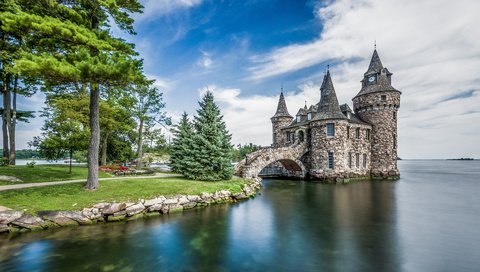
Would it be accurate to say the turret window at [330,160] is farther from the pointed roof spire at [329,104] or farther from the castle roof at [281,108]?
the castle roof at [281,108]

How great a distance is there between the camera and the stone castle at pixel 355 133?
2588 cm

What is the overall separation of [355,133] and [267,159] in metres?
13.3

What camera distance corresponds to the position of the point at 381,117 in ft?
96.3

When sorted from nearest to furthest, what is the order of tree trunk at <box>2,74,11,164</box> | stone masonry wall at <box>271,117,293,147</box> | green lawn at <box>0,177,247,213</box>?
green lawn at <box>0,177,247,213</box>, tree trunk at <box>2,74,11,164</box>, stone masonry wall at <box>271,117,293,147</box>

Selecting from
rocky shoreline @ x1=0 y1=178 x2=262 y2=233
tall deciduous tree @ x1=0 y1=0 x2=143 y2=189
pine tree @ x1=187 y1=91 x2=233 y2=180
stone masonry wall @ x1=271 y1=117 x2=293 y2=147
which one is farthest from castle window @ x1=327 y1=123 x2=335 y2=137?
tall deciduous tree @ x1=0 y1=0 x2=143 y2=189

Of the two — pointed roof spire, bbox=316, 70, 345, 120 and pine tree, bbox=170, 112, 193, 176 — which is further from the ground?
pointed roof spire, bbox=316, 70, 345, 120

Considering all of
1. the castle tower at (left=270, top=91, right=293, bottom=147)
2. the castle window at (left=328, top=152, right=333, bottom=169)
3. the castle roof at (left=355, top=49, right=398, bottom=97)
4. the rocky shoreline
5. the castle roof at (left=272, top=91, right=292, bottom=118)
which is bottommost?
the rocky shoreline

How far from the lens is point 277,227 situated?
1038cm

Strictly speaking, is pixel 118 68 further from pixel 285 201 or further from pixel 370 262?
pixel 285 201

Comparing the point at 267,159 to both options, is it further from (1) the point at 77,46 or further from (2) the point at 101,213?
(1) the point at 77,46

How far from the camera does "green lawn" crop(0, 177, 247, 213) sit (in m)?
9.61

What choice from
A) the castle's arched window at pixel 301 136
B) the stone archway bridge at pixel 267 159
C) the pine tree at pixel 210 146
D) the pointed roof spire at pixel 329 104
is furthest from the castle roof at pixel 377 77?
the pine tree at pixel 210 146

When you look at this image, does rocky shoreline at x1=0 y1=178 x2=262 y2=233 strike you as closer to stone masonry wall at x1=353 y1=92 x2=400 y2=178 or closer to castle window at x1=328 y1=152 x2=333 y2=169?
castle window at x1=328 y1=152 x2=333 y2=169

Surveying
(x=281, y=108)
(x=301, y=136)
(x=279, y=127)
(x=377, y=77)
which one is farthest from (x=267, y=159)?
(x=377, y=77)
